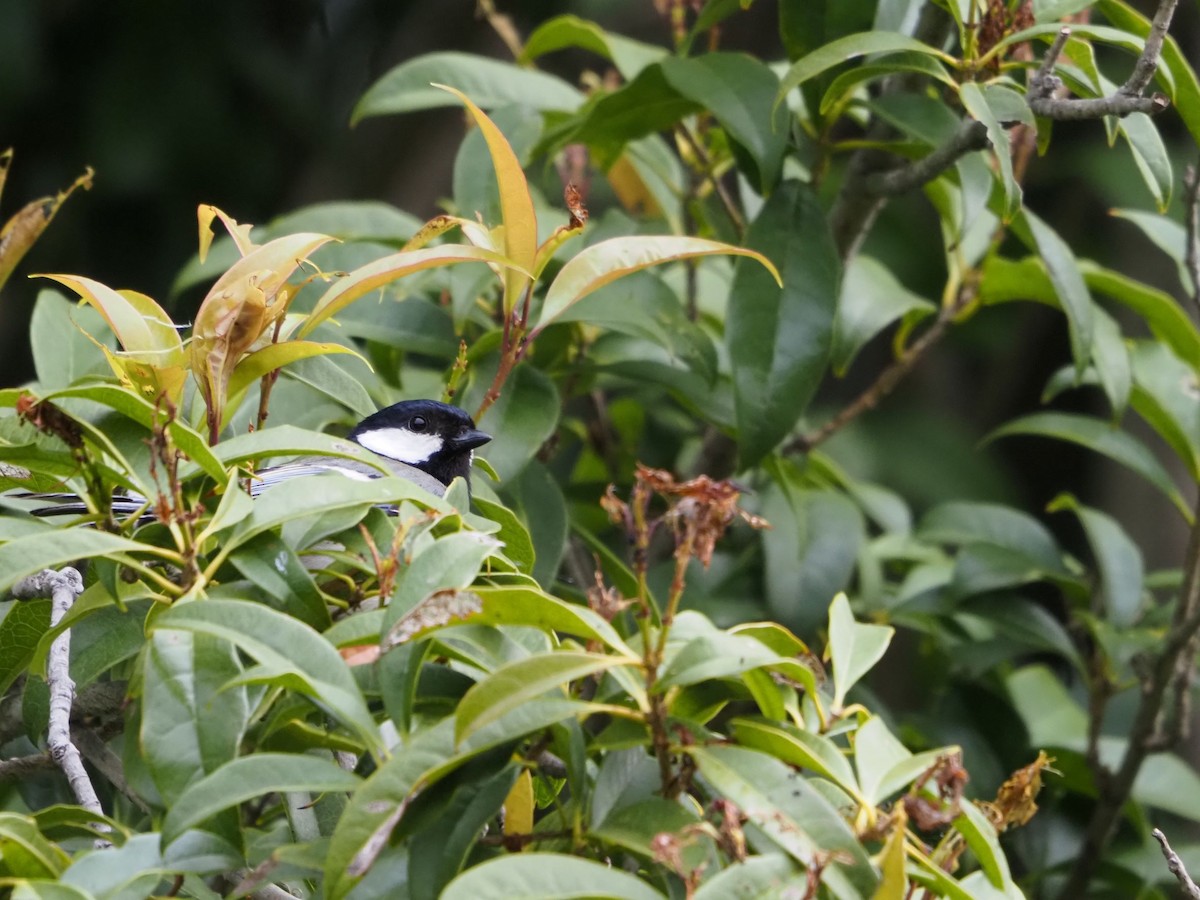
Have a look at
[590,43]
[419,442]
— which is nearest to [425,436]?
[419,442]

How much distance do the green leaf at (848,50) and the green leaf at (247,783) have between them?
4.02 ft

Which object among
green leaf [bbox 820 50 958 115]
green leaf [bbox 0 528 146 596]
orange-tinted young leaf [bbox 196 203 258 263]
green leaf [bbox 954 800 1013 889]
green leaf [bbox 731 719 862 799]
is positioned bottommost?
green leaf [bbox 954 800 1013 889]

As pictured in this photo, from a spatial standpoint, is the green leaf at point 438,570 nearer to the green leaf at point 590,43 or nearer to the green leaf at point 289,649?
the green leaf at point 289,649

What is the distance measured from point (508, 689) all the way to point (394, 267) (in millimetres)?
582

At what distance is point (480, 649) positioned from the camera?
119 centimetres

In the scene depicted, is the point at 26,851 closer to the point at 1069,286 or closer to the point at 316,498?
the point at 316,498

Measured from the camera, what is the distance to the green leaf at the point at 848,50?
75.0 inches

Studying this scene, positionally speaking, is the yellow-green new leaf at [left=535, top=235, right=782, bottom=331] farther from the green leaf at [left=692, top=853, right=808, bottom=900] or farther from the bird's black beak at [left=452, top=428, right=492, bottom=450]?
the bird's black beak at [left=452, top=428, right=492, bottom=450]

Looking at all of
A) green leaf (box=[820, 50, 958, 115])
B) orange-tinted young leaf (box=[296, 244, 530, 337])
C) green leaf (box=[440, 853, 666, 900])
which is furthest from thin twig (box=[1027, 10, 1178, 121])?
green leaf (box=[440, 853, 666, 900])

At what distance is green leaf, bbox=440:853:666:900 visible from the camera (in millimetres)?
973

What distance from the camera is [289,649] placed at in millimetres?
1100

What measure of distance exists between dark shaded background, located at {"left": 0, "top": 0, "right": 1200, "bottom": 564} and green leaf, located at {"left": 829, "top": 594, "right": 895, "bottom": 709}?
128 inches

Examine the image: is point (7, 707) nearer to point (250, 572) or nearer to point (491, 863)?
point (250, 572)

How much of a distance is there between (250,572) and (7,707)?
63 centimetres
